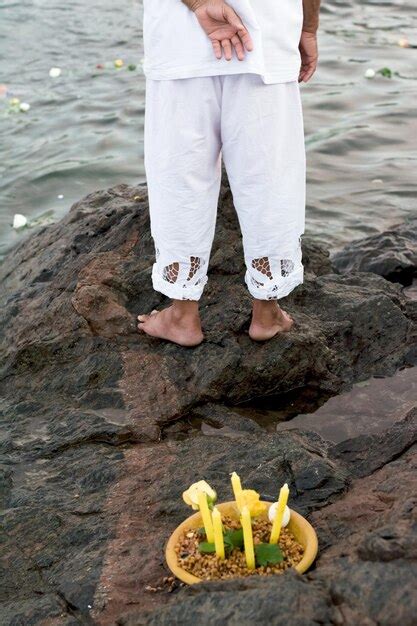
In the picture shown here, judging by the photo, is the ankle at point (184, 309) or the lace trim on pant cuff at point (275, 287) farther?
the ankle at point (184, 309)

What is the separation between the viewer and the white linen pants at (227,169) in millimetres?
3615

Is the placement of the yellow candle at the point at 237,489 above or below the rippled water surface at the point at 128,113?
above

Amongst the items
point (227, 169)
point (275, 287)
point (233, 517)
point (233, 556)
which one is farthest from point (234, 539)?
point (227, 169)

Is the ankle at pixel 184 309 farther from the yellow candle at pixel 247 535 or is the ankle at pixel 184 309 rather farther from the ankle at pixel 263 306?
the yellow candle at pixel 247 535

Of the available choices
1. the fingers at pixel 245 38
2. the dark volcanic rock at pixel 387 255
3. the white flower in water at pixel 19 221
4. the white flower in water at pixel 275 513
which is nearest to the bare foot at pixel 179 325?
the fingers at pixel 245 38

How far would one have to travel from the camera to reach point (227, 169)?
12.5ft

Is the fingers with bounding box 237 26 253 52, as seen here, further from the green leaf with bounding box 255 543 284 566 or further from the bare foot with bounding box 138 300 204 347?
the green leaf with bounding box 255 543 284 566

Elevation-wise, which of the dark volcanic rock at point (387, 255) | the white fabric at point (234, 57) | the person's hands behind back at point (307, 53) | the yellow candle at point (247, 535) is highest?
the white fabric at point (234, 57)

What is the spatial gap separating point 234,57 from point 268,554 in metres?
1.79

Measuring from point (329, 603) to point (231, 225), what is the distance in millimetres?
2634

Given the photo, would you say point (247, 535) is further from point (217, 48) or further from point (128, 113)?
point (128, 113)

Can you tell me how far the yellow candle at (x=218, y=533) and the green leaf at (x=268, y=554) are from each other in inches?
3.9

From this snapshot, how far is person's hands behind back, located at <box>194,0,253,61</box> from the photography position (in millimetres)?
3426

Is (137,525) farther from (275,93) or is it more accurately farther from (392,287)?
(392,287)
